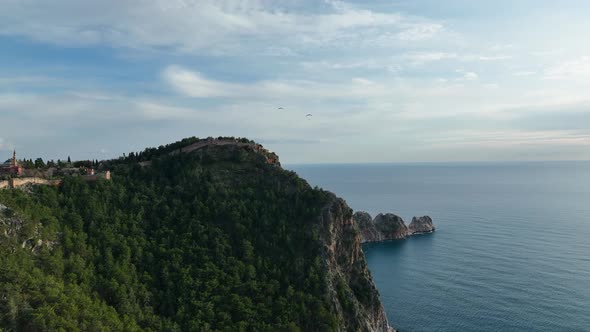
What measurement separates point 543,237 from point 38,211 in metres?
139

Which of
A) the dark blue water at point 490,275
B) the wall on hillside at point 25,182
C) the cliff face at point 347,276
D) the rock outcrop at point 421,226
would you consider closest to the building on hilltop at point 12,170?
the wall on hillside at point 25,182

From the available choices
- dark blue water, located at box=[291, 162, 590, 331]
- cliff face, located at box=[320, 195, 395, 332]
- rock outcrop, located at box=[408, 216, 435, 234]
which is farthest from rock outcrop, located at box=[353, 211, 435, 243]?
cliff face, located at box=[320, 195, 395, 332]

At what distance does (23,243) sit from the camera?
49.5 metres

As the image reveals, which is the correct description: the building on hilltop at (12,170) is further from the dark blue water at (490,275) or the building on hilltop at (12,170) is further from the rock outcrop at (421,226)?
the rock outcrop at (421,226)

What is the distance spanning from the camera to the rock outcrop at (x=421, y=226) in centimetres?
15423

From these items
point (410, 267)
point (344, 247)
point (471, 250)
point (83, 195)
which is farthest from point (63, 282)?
point (471, 250)

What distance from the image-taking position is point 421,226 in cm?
15512

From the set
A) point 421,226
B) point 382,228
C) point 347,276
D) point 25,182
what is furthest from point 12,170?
point 421,226

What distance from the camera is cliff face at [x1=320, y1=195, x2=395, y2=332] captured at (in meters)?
65.1

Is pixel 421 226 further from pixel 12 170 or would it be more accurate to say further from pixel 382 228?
pixel 12 170

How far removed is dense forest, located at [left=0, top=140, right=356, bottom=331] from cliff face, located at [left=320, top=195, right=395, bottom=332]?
2.44m

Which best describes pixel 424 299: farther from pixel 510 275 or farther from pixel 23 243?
pixel 23 243

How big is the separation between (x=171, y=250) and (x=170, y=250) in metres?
0.17

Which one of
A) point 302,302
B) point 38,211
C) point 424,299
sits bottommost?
point 424,299
